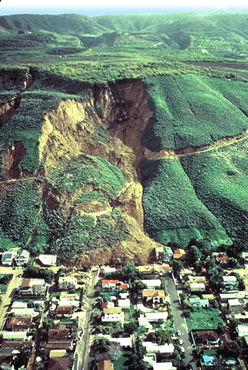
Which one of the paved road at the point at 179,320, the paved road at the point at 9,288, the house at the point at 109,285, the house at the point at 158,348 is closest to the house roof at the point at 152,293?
the paved road at the point at 179,320

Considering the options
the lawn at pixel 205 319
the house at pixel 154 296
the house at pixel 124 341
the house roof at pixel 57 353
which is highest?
the house at pixel 154 296

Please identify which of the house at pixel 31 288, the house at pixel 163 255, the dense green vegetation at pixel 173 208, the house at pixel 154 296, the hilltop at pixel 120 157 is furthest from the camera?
the dense green vegetation at pixel 173 208

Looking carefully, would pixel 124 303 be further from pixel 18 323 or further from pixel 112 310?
pixel 18 323

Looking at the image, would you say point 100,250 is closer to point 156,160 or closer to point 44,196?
point 44,196

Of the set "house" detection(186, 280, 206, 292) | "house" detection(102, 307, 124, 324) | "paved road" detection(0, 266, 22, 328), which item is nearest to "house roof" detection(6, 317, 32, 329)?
"paved road" detection(0, 266, 22, 328)

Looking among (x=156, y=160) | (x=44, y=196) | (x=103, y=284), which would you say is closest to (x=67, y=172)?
(x=44, y=196)

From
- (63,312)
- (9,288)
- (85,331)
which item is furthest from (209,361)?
(9,288)

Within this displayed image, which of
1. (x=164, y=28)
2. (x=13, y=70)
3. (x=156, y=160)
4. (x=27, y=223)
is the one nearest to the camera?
(x=27, y=223)

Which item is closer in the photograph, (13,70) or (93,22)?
(13,70)

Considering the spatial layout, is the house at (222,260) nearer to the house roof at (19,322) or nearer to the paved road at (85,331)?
the paved road at (85,331)
